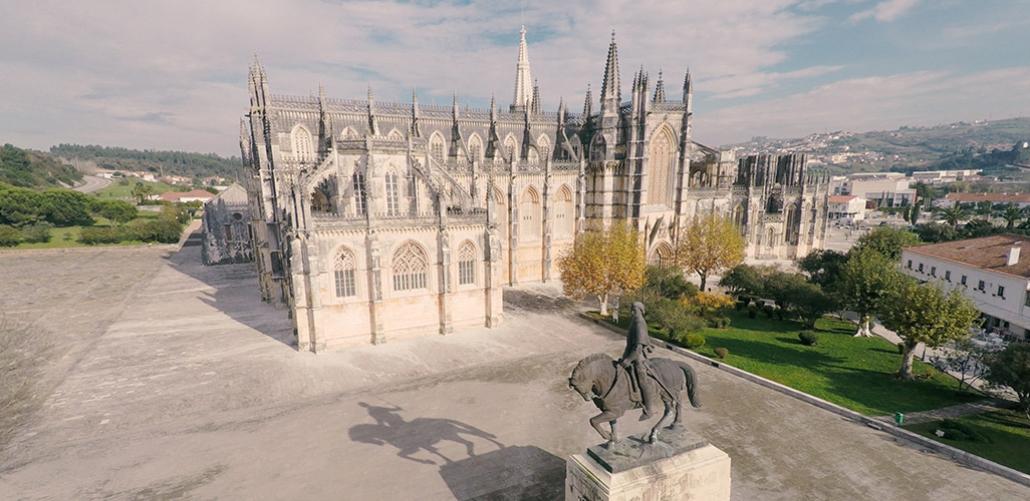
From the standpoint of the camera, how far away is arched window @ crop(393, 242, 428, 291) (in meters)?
28.4

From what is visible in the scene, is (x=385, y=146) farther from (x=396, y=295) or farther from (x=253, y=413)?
(x=253, y=413)

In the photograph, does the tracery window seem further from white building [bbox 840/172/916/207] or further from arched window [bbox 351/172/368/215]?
white building [bbox 840/172/916/207]

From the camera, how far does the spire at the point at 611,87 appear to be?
43.8m

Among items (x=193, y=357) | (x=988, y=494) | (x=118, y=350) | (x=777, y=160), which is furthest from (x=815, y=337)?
(x=118, y=350)

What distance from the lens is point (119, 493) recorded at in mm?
14422

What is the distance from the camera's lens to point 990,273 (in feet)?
104

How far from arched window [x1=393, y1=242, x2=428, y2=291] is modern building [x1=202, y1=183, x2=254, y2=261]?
37.2m

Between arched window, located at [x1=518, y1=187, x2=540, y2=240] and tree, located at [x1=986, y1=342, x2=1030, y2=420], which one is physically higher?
arched window, located at [x1=518, y1=187, x2=540, y2=240]

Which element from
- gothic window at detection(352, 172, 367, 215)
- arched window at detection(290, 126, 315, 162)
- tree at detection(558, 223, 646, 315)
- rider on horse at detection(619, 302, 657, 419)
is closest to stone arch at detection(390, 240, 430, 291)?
gothic window at detection(352, 172, 367, 215)

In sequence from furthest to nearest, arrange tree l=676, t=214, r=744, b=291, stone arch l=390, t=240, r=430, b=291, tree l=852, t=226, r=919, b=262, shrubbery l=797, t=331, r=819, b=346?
tree l=852, t=226, r=919, b=262 → tree l=676, t=214, r=744, b=291 → stone arch l=390, t=240, r=430, b=291 → shrubbery l=797, t=331, r=819, b=346

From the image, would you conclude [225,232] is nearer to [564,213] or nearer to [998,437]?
[564,213]


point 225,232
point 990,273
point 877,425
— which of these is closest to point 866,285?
point 877,425

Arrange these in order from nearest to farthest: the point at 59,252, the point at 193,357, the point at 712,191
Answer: the point at 193,357 → the point at 712,191 → the point at 59,252

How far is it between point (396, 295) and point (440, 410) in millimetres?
10783
